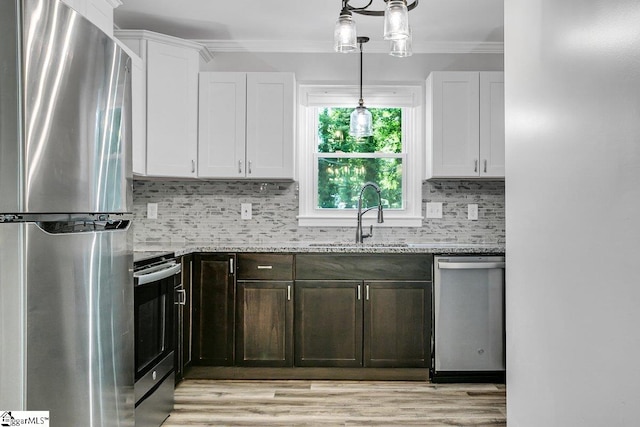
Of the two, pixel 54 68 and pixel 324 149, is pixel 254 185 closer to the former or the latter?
pixel 324 149

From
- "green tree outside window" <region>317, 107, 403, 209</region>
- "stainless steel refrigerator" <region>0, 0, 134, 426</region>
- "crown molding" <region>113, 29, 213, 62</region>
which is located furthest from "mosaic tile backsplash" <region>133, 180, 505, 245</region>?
"stainless steel refrigerator" <region>0, 0, 134, 426</region>

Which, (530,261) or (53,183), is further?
(530,261)

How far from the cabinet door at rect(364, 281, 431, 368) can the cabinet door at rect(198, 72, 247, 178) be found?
1.45m

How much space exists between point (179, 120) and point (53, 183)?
7.95ft

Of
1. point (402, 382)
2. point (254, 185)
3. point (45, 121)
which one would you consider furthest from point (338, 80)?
point (45, 121)

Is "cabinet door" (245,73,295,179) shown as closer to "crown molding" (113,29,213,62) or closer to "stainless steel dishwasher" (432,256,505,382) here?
"crown molding" (113,29,213,62)

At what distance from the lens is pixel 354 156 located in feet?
14.1

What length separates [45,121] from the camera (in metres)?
1.39

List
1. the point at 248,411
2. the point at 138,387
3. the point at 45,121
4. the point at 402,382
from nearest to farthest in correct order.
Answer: the point at 45,121
the point at 138,387
the point at 248,411
the point at 402,382

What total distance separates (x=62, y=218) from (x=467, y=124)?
310 cm

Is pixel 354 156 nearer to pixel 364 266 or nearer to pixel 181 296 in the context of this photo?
pixel 364 266

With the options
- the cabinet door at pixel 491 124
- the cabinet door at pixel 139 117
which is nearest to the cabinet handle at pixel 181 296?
the cabinet door at pixel 139 117

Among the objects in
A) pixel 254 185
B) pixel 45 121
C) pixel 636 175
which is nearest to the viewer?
pixel 636 175

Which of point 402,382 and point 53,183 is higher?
point 53,183
